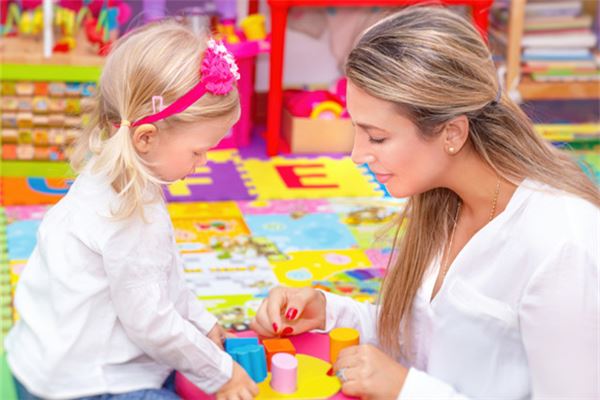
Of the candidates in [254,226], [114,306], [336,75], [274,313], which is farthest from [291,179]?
[114,306]

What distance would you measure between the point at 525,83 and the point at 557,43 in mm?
177

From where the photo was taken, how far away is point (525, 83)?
3.16 metres

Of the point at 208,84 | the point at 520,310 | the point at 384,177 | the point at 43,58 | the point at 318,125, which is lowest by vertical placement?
the point at 318,125

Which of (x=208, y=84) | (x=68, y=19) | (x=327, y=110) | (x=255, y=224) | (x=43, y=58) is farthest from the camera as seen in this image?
(x=327, y=110)

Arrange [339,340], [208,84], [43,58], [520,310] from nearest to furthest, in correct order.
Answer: [520,310] → [208,84] → [339,340] → [43,58]

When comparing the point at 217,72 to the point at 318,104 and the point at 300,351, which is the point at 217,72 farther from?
the point at 318,104

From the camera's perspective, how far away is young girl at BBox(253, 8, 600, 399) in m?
1.25

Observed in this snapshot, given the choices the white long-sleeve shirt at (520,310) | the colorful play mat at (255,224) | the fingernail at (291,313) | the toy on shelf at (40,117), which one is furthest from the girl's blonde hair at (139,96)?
the toy on shelf at (40,117)

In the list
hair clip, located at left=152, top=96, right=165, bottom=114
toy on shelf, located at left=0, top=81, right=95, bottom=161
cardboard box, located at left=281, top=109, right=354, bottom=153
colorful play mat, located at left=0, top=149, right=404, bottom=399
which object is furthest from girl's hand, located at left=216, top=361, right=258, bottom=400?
cardboard box, located at left=281, top=109, right=354, bottom=153

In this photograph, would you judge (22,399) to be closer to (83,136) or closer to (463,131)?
(83,136)

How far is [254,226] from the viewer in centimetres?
260

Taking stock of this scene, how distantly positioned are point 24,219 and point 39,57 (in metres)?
0.49

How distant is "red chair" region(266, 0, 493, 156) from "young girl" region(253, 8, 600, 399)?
1.53 m

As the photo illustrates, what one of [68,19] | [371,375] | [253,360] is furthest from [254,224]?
[371,375]
